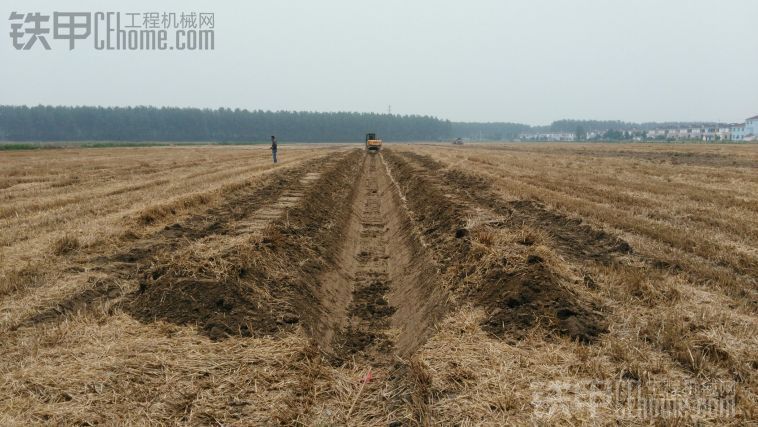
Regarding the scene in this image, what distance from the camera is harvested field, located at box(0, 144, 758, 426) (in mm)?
3924

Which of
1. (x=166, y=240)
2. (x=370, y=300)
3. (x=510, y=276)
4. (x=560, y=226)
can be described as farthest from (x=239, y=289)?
(x=560, y=226)

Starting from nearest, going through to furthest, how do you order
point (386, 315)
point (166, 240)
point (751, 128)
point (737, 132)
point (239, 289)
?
point (239, 289) → point (386, 315) → point (166, 240) → point (751, 128) → point (737, 132)

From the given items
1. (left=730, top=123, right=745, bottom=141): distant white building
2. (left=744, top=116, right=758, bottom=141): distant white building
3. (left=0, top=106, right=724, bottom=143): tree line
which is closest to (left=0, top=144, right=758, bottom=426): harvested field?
(left=0, top=106, right=724, bottom=143): tree line

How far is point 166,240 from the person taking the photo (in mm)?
9586

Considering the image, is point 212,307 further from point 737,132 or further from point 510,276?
point 737,132

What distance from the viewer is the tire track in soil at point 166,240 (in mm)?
6289

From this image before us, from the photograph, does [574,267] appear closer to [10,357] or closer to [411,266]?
[411,266]

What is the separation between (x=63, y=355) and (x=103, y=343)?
0.38 metres

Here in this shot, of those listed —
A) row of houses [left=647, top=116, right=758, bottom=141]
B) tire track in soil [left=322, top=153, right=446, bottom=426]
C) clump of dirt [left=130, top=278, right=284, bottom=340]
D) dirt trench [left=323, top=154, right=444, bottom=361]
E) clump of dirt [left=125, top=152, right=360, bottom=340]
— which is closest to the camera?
tire track in soil [left=322, top=153, right=446, bottom=426]

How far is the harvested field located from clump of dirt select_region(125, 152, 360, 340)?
36 mm

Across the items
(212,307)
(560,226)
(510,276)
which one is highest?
(560,226)

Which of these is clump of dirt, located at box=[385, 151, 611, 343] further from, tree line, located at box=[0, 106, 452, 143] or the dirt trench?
tree line, located at box=[0, 106, 452, 143]

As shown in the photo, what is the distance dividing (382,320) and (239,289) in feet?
7.68

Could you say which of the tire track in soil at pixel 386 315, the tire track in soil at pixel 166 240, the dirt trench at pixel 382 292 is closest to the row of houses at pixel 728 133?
the dirt trench at pixel 382 292
